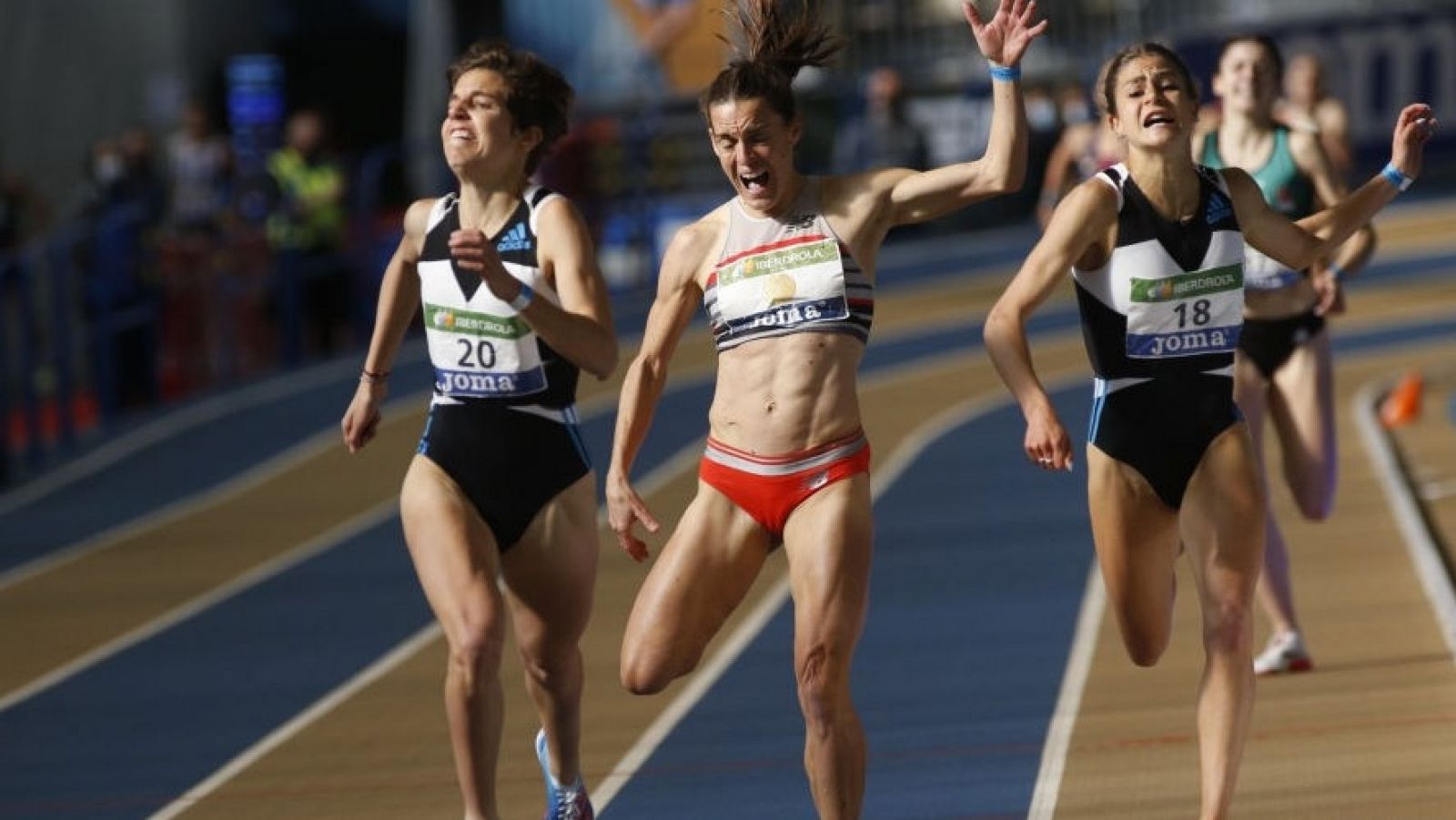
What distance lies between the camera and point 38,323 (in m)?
19.6

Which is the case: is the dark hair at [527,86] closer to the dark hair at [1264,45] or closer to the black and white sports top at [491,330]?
the black and white sports top at [491,330]

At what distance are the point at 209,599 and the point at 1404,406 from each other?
7.61m

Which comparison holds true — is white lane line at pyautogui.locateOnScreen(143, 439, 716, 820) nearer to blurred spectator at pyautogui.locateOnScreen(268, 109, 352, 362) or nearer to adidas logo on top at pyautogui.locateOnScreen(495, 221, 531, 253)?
adidas logo on top at pyautogui.locateOnScreen(495, 221, 531, 253)

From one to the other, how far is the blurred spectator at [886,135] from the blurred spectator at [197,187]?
751 cm

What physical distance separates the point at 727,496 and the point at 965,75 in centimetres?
2289

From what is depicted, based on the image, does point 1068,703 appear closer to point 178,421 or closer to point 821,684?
point 821,684

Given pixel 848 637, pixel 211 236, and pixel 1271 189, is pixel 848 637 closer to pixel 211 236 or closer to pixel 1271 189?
pixel 1271 189

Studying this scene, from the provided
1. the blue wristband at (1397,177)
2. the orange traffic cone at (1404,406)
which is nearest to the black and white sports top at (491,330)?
the blue wristband at (1397,177)

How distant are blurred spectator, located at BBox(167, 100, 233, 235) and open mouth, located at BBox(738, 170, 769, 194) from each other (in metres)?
13.2

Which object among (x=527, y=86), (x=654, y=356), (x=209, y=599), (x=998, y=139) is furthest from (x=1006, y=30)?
(x=209, y=599)

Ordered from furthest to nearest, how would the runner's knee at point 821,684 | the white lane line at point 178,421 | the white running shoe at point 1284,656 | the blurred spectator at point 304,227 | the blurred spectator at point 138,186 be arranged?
the blurred spectator at point 304,227 → the blurred spectator at point 138,186 → the white lane line at point 178,421 → the white running shoe at point 1284,656 → the runner's knee at point 821,684

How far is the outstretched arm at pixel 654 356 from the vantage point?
6.50m

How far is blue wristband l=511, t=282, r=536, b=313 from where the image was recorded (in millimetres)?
6531

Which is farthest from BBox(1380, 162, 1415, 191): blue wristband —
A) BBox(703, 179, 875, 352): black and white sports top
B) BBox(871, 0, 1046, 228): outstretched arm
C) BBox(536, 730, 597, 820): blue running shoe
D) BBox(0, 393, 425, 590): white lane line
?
BBox(0, 393, 425, 590): white lane line
